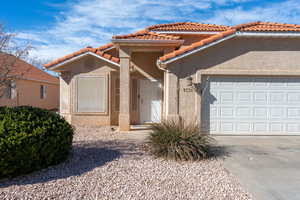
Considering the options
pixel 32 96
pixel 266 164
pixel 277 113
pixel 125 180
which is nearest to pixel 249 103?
pixel 277 113

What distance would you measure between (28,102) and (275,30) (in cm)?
1829

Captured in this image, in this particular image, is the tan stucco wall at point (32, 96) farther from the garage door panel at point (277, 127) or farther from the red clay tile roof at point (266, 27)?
the garage door panel at point (277, 127)

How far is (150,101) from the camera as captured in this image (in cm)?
1146

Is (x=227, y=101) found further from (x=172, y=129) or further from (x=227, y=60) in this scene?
(x=172, y=129)

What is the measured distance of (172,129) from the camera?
614cm

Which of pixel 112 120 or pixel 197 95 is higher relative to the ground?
pixel 197 95

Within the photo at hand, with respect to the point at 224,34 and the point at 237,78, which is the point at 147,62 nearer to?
the point at 224,34

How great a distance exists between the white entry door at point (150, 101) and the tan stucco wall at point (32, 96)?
8959mm

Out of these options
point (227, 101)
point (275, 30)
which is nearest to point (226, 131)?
point (227, 101)

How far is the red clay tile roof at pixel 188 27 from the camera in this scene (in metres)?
11.4

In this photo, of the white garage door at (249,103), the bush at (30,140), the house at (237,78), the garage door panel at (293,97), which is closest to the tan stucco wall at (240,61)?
the house at (237,78)

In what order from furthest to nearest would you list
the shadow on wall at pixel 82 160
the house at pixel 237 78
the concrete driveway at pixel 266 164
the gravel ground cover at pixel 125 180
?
the house at pixel 237 78 → the shadow on wall at pixel 82 160 → the concrete driveway at pixel 266 164 → the gravel ground cover at pixel 125 180

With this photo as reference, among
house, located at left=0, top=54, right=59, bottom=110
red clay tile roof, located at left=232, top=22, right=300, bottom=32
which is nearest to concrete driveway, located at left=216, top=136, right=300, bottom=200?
red clay tile roof, located at left=232, top=22, right=300, bottom=32

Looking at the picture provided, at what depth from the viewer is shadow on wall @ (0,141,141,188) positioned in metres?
4.38
